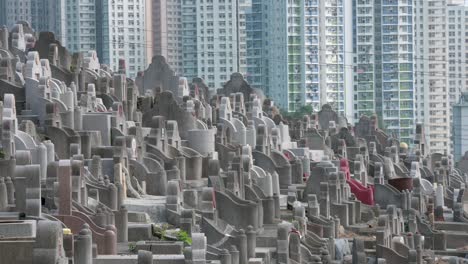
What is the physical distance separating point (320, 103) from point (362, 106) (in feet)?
38.8

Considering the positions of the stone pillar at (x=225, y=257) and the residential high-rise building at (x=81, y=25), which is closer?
the stone pillar at (x=225, y=257)

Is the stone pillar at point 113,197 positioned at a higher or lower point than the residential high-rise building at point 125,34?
lower

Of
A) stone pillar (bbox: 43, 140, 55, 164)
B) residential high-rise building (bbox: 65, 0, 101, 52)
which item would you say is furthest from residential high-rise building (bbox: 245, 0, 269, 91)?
stone pillar (bbox: 43, 140, 55, 164)

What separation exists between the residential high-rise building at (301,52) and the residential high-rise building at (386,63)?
3.34 m

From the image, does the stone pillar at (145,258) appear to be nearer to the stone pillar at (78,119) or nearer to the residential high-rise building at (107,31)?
the stone pillar at (78,119)

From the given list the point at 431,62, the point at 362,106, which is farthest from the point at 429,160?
the point at 431,62

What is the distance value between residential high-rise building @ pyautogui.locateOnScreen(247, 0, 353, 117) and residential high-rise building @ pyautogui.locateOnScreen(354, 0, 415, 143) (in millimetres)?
3340

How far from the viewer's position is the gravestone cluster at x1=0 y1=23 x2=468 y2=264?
57.3 meters

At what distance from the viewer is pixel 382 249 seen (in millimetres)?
82750

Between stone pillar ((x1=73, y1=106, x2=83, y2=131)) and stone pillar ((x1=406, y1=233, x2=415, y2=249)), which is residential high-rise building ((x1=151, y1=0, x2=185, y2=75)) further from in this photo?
stone pillar ((x1=73, y1=106, x2=83, y2=131))

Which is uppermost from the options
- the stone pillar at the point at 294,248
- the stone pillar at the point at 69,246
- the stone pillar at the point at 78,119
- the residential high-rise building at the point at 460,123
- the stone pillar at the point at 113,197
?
the residential high-rise building at the point at 460,123

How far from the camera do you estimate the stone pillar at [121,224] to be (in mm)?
60750

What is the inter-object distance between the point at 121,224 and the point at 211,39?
11389cm

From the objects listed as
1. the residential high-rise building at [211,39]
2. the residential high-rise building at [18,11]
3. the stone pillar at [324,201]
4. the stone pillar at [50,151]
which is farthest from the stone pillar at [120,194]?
the residential high-rise building at [211,39]
